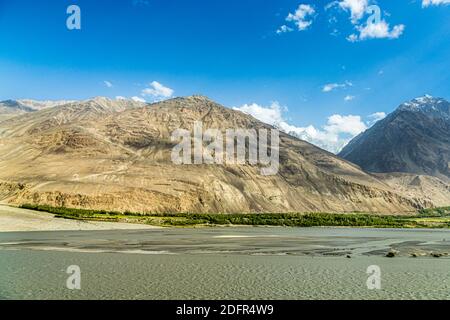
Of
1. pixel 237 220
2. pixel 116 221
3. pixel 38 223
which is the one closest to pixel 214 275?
pixel 38 223

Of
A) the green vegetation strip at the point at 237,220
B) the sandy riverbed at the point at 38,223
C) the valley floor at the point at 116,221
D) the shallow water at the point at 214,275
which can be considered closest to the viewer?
the shallow water at the point at 214,275

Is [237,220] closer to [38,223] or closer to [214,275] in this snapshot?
[38,223]

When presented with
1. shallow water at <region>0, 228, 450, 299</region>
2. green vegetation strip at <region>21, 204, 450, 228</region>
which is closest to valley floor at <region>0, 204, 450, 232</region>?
green vegetation strip at <region>21, 204, 450, 228</region>

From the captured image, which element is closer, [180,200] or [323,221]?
[323,221]

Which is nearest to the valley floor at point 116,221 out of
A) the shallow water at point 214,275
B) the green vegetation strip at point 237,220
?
the green vegetation strip at point 237,220

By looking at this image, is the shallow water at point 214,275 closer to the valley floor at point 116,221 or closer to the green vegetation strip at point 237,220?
the valley floor at point 116,221
